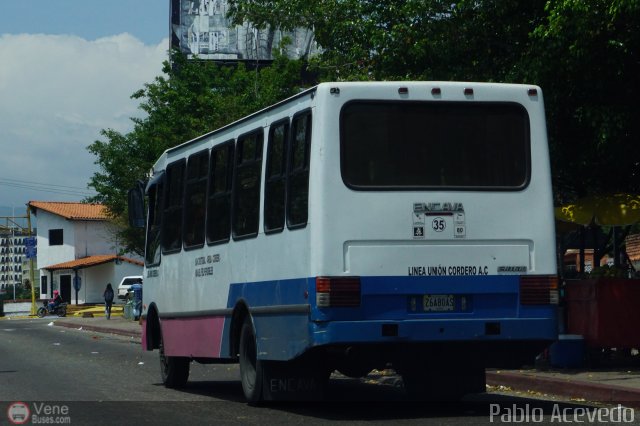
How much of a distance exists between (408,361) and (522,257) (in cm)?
152

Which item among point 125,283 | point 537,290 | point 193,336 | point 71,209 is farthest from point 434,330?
point 71,209

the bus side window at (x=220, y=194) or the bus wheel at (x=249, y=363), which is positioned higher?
the bus side window at (x=220, y=194)

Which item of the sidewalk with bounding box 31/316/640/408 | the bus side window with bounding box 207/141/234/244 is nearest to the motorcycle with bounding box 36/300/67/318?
the sidewalk with bounding box 31/316/640/408

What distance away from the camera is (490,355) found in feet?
40.3

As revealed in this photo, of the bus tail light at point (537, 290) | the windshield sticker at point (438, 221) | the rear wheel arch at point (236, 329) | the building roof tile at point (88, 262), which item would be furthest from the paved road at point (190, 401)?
the building roof tile at point (88, 262)

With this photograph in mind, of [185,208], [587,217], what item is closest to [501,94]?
[185,208]

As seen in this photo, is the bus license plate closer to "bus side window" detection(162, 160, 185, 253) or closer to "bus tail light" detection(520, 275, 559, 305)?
"bus tail light" detection(520, 275, 559, 305)

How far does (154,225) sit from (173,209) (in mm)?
1230

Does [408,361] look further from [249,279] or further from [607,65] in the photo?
[607,65]

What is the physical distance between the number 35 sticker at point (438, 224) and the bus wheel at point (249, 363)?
8.15 feet

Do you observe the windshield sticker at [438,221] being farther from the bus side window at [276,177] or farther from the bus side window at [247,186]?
the bus side window at [247,186]

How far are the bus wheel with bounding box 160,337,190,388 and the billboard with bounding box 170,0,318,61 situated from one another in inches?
1903

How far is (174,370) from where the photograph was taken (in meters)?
17.0

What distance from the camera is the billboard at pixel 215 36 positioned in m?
65.0
